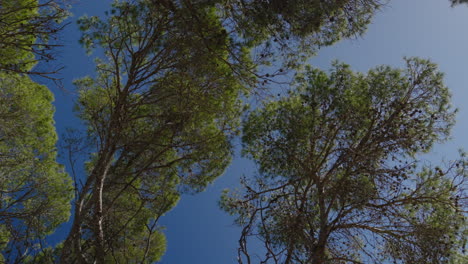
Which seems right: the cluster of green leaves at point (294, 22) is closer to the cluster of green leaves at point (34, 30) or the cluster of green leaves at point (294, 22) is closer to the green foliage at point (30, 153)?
the cluster of green leaves at point (34, 30)

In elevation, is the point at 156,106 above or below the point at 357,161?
above

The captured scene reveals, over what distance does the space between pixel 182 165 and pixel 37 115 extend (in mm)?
3807

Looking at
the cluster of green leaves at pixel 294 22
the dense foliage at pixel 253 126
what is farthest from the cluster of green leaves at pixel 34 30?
the cluster of green leaves at pixel 294 22

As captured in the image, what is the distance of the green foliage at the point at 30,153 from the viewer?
7.90 meters

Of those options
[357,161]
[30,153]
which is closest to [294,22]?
[357,161]

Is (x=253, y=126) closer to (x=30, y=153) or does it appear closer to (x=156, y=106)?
(x=156, y=106)

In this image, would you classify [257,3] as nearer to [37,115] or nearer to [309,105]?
[309,105]

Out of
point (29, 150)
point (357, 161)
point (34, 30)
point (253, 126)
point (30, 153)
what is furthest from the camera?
point (29, 150)

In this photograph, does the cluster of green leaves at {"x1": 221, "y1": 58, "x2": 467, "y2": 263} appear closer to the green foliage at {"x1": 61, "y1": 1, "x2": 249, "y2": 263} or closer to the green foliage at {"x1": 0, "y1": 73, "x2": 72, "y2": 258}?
the green foliage at {"x1": 61, "y1": 1, "x2": 249, "y2": 263}

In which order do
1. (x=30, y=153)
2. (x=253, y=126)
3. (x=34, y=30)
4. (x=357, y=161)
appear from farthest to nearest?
(x=30, y=153) → (x=253, y=126) → (x=357, y=161) → (x=34, y=30)

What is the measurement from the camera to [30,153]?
8.52 meters

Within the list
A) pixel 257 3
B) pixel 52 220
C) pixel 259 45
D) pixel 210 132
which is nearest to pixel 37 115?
pixel 52 220

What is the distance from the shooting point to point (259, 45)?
5.94 m

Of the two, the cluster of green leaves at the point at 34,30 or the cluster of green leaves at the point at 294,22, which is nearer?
the cluster of green leaves at the point at 34,30
